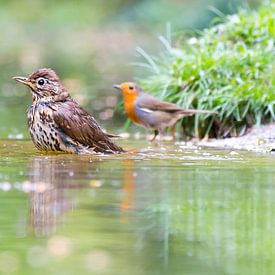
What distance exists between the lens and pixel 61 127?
9984 millimetres

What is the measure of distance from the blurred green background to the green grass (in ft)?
3.94

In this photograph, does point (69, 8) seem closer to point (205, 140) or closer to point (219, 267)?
point (205, 140)

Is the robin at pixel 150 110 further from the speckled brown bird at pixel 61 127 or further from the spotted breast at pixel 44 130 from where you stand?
the spotted breast at pixel 44 130

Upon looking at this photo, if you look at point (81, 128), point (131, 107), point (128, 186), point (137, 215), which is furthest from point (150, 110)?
point (137, 215)

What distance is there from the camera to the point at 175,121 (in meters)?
12.5

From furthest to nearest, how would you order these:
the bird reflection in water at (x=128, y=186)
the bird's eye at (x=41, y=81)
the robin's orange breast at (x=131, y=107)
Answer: the robin's orange breast at (x=131, y=107), the bird's eye at (x=41, y=81), the bird reflection in water at (x=128, y=186)

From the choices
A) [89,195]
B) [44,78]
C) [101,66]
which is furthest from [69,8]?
[89,195]

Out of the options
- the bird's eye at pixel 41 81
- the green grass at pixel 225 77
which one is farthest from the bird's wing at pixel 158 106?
the bird's eye at pixel 41 81

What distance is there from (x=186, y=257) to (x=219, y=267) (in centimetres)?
28

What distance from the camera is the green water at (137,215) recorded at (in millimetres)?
5531

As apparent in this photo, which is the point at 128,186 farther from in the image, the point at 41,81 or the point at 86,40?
the point at 86,40

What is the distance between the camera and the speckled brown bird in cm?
998

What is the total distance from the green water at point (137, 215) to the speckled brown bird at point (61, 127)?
16.8 inches

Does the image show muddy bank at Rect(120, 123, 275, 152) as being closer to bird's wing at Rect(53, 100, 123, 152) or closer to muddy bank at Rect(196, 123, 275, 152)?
muddy bank at Rect(196, 123, 275, 152)
